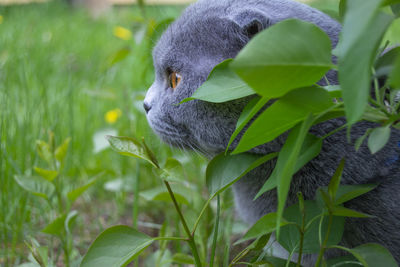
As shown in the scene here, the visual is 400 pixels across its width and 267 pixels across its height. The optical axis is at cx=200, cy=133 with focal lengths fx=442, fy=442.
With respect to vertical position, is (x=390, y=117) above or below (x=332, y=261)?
above

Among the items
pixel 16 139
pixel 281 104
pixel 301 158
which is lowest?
pixel 16 139

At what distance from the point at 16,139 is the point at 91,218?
0.44 metres

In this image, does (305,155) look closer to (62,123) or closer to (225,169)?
(225,169)

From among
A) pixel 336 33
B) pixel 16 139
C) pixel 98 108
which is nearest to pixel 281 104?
pixel 336 33

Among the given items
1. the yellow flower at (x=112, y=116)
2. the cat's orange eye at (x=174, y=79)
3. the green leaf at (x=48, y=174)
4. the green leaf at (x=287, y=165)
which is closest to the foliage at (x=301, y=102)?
the green leaf at (x=287, y=165)

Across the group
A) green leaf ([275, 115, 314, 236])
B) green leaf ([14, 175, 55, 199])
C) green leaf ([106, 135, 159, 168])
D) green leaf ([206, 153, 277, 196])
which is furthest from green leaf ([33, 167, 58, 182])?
green leaf ([275, 115, 314, 236])

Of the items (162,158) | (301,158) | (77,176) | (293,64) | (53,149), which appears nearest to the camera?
(293,64)

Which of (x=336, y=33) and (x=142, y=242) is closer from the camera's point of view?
(x=142, y=242)

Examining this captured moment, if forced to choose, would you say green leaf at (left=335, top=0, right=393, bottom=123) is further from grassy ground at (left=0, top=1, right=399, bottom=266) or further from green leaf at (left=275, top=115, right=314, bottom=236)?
grassy ground at (left=0, top=1, right=399, bottom=266)

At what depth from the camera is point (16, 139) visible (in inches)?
66.2

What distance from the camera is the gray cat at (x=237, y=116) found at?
3.39ft

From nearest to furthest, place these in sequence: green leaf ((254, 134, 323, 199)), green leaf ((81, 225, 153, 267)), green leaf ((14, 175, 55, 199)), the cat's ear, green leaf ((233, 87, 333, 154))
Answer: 1. green leaf ((233, 87, 333, 154))
2. green leaf ((254, 134, 323, 199))
3. green leaf ((81, 225, 153, 267))
4. the cat's ear
5. green leaf ((14, 175, 55, 199))

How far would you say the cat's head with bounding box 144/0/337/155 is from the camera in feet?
3.48

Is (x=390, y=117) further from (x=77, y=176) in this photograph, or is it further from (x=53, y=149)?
(x=77, y=176)
